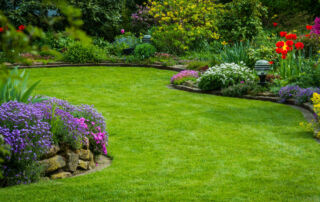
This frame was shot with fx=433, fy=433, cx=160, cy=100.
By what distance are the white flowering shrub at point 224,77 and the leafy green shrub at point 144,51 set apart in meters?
6.38

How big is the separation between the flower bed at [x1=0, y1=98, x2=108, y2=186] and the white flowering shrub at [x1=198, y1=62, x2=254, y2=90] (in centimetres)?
655

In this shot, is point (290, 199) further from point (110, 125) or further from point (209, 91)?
point (209, 91)

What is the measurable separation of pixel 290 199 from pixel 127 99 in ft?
22.5

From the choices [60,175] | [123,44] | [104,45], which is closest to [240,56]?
[123,44]

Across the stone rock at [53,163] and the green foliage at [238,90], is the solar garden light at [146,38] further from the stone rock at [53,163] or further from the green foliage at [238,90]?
the stone rock at [53,163]

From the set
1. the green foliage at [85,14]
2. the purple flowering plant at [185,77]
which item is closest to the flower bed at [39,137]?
the purple flowering plant at [185,77]

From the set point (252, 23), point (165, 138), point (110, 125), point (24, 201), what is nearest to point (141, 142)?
point (165, 138)

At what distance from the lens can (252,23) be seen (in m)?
18.4

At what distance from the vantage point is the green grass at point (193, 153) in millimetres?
4828

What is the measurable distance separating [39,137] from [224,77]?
765 cm

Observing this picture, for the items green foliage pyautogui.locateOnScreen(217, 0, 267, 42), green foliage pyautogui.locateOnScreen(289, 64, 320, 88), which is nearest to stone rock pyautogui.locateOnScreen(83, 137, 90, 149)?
green foliage pyautogui.locateOnScreen(289, 64, 320, 88)

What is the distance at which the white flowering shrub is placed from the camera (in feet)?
39.5

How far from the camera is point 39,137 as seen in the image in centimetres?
516

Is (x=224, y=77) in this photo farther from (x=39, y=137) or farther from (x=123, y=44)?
(x=123, y=44)
